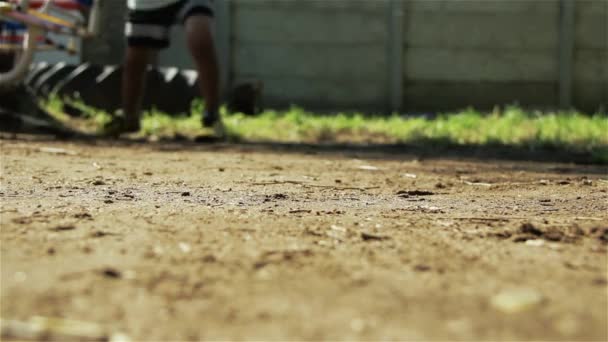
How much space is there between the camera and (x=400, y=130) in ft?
19.1

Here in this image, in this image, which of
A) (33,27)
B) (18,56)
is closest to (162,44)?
(33,27)

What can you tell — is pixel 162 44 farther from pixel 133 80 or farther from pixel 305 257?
pixel 305 257

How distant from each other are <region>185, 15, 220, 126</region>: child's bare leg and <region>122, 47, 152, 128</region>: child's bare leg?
409 millimetres

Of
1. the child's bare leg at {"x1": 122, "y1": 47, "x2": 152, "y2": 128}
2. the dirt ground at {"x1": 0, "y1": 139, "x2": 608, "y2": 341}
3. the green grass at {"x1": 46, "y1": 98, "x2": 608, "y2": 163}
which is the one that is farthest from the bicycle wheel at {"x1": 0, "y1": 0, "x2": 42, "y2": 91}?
the dirt ground at {"x1": 0, "y1": 139, "x2": 608, "y2": 341}

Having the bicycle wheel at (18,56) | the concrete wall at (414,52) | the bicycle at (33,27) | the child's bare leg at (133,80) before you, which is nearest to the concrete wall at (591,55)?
the concrete wall at (414,52)

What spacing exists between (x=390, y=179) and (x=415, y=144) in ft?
6.34

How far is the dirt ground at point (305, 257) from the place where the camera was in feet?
4.04

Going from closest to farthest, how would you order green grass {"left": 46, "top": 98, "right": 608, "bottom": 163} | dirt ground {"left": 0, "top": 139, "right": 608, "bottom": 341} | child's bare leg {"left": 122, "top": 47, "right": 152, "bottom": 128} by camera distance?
dirt ground {"left": 0, "top": 139, "right": 608, "bottom": 341}, green grass {"left": 46, "top": 98, "right": 608, "bottom": 163}, child's bare leg {"left": 122, "top": 47, "right": 152, "bottom": 128}

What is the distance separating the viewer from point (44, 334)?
1150mm

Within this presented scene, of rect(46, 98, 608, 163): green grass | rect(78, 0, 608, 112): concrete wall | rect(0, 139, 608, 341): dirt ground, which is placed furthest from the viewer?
rect(78, 0, 608, 112): concrete wall

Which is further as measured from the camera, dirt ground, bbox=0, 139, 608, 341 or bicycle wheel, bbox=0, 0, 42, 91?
bicycle wheel, bbox=0, 0, 42, 91

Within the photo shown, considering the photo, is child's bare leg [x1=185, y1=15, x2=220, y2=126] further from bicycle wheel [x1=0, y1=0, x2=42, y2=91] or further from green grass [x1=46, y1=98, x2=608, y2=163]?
bicycle wheel [x1=0, y1=0, x2=42, y2=91]

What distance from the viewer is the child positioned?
16.3 feet

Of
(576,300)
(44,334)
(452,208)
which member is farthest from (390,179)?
(44,334)
